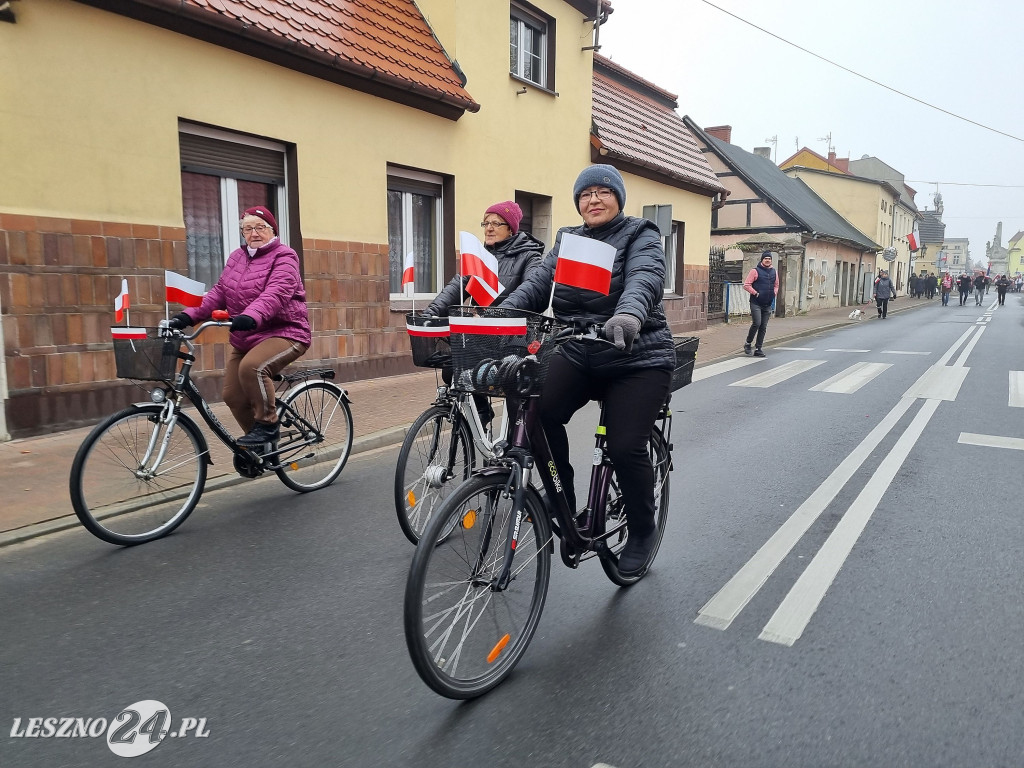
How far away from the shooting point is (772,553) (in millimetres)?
4062

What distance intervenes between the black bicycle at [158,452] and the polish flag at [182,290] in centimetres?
36

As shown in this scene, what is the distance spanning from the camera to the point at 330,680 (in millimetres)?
2777

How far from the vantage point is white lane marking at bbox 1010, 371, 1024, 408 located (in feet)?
29.1

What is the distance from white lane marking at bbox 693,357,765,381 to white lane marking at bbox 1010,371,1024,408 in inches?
152

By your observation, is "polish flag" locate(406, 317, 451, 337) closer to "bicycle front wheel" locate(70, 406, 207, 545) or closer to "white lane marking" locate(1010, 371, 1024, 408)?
"bicycle front wheel" locate(70, 406, 207, 545)

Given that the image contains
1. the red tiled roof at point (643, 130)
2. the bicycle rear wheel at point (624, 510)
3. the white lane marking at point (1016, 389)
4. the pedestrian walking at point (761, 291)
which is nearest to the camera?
the bicycle rear wheel at point (624, 510)

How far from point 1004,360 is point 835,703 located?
44.3 ft

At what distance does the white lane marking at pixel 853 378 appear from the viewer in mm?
10066

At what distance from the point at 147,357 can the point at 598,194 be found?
2591 millimetres

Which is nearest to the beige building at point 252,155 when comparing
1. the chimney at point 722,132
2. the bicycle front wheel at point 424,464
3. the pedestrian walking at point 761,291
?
the pedestrian walking at point 761,291

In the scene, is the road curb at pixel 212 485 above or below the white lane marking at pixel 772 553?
above

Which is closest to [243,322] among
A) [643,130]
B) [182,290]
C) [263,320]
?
[263,320]

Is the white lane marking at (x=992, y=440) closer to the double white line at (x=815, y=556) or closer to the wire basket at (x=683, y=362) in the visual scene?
the double white line at (x=815, y=556)

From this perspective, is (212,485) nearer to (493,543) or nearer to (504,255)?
(504,255)
